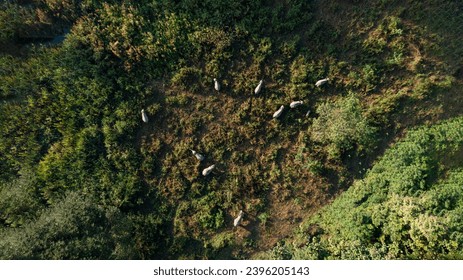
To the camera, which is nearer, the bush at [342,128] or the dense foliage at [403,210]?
the dense foliage at [403,210]

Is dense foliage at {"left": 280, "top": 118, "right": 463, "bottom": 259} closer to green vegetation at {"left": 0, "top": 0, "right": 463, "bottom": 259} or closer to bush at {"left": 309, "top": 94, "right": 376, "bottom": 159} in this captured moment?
green vegetation at {"left": 0, "top": 0, "right": 463, "bottom": 259}

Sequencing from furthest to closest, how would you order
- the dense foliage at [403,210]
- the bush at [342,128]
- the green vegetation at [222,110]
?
the green vegetation at [222,110], the bush at [342,128], the dense foliage at [403,210]

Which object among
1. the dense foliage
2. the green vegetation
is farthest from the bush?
the dense foliage

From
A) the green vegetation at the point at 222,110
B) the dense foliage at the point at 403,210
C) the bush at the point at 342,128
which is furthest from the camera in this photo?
the green vegetation at the point at 222,110

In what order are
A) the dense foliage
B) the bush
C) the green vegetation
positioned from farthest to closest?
the green vegetation, the bush, the dense foliage

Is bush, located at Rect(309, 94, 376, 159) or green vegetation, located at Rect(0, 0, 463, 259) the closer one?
bush, located at Rect(309, 94, 376, 159)

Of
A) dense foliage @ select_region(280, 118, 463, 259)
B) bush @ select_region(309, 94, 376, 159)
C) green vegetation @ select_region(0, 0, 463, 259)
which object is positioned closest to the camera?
dense foliage @ select_region(280, 118, 463, 259)

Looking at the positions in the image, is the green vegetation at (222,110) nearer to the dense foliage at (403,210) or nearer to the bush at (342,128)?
the bush at (342,128)

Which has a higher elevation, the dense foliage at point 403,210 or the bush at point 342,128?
the bush at point 342,128

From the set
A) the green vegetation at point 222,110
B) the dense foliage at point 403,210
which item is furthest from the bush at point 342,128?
the dense foliage at point 403,210
